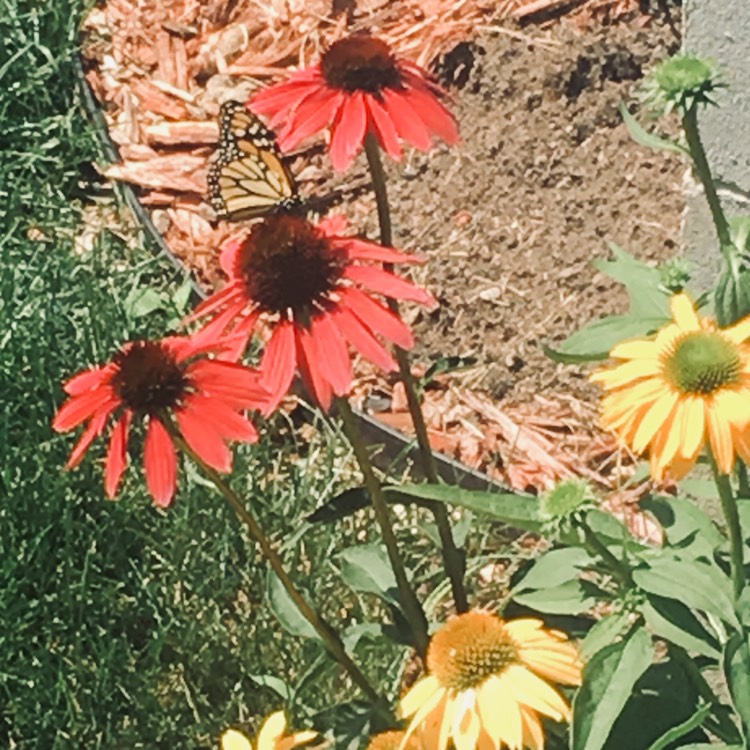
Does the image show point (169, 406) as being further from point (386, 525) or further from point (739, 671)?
point (739, 671)

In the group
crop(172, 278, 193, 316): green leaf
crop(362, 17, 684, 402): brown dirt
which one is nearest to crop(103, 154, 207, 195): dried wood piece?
crop(362, 17, 684, 402): brown dirt

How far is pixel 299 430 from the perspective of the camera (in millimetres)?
3012

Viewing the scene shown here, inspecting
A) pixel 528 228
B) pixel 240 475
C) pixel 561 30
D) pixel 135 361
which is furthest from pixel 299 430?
pixel 135 361

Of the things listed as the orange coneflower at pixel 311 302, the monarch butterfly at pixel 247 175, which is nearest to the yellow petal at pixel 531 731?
the orange coneflower at pixel 311 302

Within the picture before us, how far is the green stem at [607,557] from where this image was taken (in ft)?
4.59

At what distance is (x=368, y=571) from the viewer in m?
1.96

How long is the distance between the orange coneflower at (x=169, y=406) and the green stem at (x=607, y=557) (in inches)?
12.4

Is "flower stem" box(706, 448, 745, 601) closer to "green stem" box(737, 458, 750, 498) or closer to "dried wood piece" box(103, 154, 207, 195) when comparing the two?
"green stem" box(737, 458, 750, 498)

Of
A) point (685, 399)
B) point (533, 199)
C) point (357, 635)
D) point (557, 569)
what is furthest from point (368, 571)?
point (533, 199)

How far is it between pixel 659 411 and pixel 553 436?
1.56m

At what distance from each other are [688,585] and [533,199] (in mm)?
1888

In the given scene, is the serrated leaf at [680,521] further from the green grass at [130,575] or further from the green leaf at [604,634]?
the green grass at [130,575]

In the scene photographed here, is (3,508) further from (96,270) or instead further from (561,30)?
(561,30)

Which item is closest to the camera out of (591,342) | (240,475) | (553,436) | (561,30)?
(591,342)
